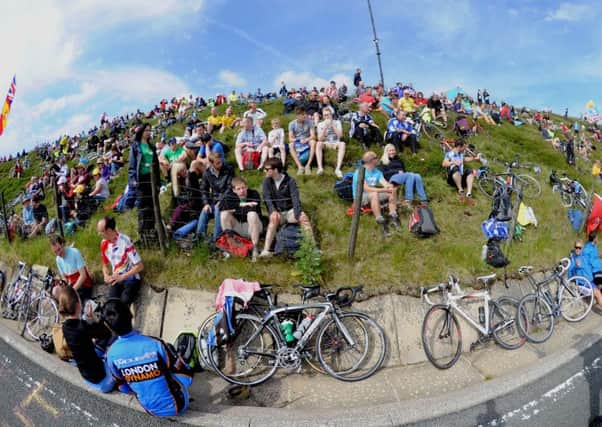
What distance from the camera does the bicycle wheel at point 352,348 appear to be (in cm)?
483

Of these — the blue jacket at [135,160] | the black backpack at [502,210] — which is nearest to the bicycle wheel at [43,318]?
the blue jacket at [135,160]

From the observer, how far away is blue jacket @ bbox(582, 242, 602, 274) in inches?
271

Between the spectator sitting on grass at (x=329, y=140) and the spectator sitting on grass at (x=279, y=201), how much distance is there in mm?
3098

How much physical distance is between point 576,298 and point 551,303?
0.84 m

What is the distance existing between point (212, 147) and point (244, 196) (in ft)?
10.7

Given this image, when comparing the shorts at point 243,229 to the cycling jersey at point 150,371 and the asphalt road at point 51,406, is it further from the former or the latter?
the asphalt road at point 51,406

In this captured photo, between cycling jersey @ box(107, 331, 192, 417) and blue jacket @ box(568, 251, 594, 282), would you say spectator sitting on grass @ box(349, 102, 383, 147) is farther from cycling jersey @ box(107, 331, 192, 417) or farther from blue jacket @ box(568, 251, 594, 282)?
cycling jersey @ box(107, 331, 192, 417)

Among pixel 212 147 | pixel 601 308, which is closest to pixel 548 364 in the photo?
pixel 601 308

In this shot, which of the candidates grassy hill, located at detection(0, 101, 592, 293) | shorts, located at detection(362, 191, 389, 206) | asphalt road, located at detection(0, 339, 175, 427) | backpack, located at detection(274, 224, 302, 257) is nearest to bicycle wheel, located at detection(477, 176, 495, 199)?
grassy hill, located at detection(0, 101, 592, 293)

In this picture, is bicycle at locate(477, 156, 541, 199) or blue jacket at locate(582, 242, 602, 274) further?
bicycle at locate(477, 156, 541, 199)

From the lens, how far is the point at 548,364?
198 inches

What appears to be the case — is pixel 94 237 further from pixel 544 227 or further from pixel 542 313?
pixel 544 227

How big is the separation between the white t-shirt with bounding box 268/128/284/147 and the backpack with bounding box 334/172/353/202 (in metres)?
2.28

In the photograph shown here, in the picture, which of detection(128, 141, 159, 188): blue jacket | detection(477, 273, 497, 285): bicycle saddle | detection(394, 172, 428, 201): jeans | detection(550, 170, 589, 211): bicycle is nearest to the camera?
detection(477, 273, 497, 285): bicycle saddle
